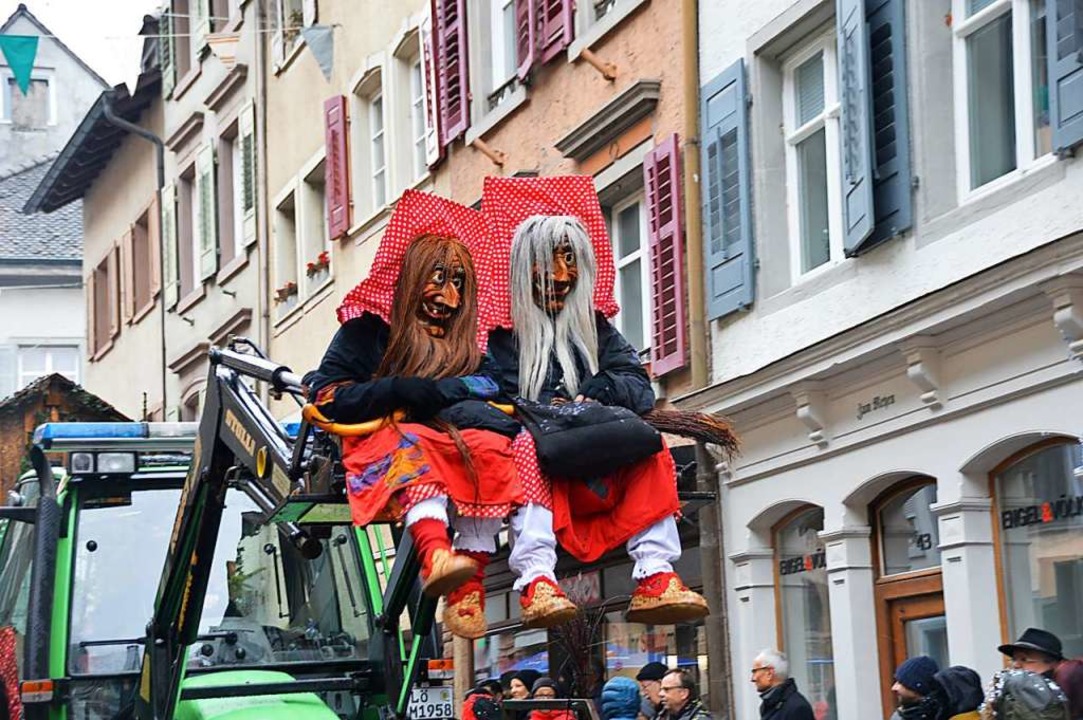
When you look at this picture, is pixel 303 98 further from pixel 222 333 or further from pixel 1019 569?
pixel 1019 569

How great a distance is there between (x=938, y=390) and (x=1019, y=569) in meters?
1.17

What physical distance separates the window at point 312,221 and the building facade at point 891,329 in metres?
10.5

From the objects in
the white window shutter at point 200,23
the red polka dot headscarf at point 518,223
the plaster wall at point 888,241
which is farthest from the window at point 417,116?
the red polka dot headscarf at point 518,223

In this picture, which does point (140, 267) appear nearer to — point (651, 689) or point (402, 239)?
point (651, 689)

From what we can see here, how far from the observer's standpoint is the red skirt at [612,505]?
20.7 ft

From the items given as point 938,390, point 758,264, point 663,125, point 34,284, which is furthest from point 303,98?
point 34,284

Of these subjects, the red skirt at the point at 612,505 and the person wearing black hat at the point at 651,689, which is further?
the person wearing black hat at the point at 651,689

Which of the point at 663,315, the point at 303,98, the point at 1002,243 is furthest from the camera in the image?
the point at 303,98

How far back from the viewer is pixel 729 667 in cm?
1702

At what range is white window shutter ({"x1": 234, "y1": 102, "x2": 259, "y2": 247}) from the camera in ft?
96.3

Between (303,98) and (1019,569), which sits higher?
(303,98)

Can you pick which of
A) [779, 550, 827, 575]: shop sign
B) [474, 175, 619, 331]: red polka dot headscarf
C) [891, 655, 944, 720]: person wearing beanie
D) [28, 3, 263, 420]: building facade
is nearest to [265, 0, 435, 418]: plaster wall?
[28, 3, 263, 420]: building facade

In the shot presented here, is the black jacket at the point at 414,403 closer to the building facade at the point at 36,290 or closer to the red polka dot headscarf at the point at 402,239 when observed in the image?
the red polka dot headscarf at the point at 402,239

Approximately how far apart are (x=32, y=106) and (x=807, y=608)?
39.0 meters
